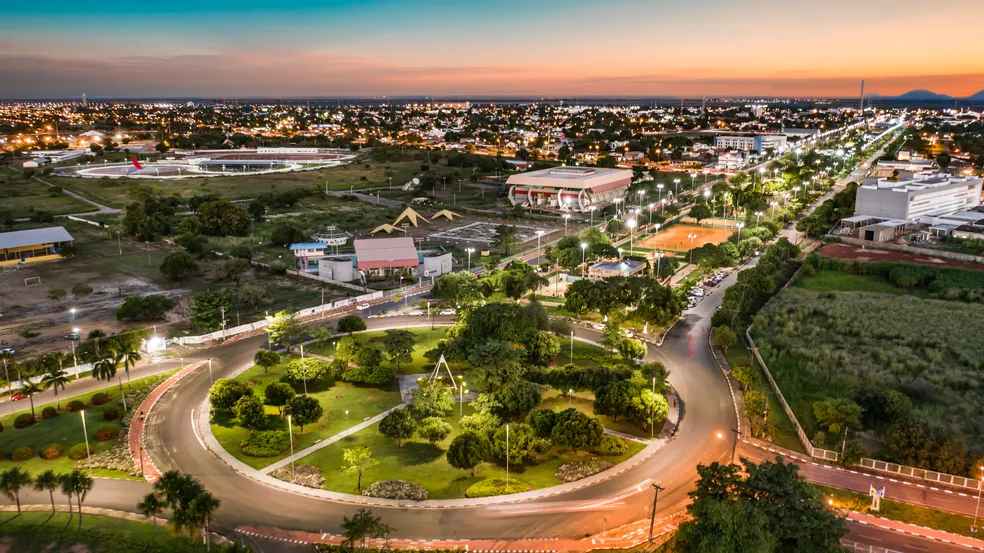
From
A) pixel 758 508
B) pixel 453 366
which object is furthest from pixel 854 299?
pixel 758 508

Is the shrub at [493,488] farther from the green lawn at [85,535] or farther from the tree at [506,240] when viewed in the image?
the tree at [506,240]

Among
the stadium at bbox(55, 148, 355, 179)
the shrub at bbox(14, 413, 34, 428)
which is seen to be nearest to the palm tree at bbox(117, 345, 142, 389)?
the shrub at bbox(14, 413, 34, 428)

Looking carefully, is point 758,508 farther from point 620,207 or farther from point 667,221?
point 620,207

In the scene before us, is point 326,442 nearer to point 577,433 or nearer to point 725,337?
point 577,433

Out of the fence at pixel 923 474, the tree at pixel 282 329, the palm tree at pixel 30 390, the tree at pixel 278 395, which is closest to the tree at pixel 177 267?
the tree at pixel 282 329

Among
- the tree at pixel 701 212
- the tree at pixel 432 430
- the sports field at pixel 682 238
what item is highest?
the tree at pixel 701 212

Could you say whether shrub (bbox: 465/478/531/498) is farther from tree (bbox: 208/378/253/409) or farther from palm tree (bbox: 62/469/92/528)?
palm tree (bbox: 62/469/92/528)
